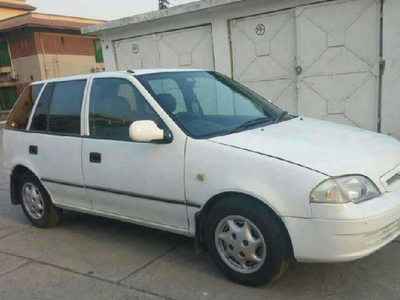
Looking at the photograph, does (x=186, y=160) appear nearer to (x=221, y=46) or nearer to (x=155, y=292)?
(x=155, y=292)

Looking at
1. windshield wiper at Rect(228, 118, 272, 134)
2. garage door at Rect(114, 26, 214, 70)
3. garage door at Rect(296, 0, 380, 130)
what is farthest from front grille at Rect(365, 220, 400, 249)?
garage door at Rect(114, 26, 214, 70)

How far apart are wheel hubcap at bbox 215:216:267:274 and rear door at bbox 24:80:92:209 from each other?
Answer: 5.43 feet

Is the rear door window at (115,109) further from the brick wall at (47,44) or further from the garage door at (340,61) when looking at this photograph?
the brick wall at (47,44)

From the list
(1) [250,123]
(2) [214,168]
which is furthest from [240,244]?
(1) [250,123]

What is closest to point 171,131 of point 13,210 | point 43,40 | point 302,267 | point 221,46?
point 302,267

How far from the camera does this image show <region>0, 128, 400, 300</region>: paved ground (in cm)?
308

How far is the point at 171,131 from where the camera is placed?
3412 mm

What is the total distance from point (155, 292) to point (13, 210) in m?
A: 3.51

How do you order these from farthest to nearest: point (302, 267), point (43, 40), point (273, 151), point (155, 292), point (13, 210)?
point (43, 40)
point (13, 210)
point (302, 267)
point (155, 292)
point (273, 151)

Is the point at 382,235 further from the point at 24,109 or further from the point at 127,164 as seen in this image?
the point at 24,109

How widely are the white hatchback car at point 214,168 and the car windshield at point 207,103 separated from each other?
2cm

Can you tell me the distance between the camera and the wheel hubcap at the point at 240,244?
9.95 feet

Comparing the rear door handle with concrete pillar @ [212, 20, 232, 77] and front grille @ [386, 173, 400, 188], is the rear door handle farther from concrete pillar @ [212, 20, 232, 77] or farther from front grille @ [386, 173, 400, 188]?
concrete pillar @ [212, 20, 232, 77]

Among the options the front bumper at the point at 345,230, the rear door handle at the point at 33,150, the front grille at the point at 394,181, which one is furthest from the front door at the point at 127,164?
the front grille at the point at 394,181
